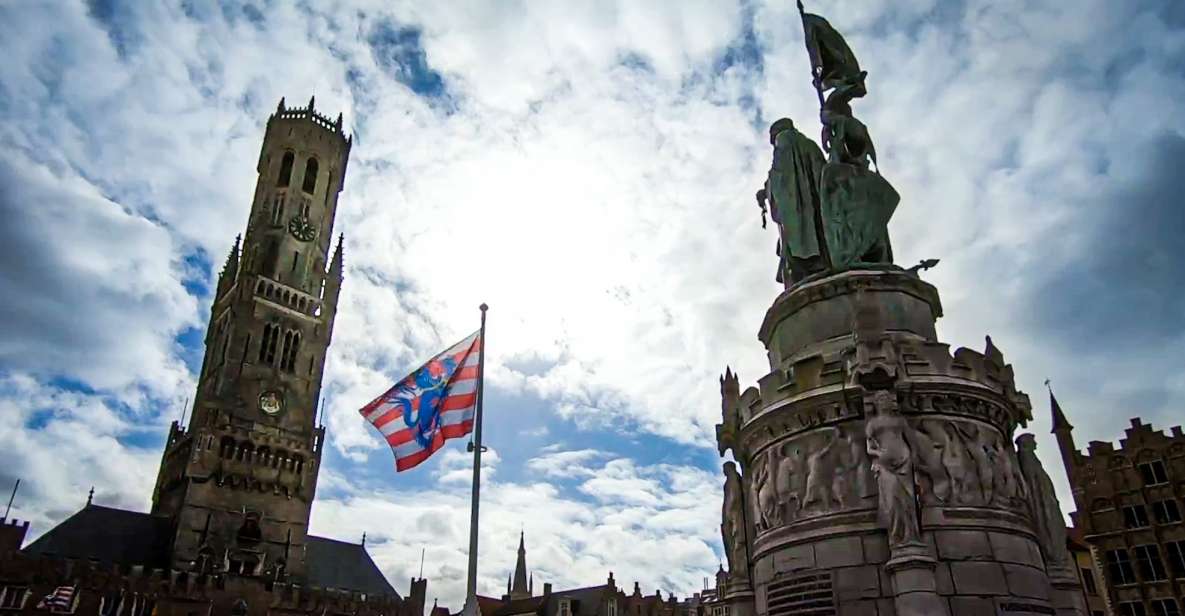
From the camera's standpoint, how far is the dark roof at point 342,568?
5981 centimetres

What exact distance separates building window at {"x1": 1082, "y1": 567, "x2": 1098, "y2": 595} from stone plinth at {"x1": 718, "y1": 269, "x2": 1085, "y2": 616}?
41.1 meters

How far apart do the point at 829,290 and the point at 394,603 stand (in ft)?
176

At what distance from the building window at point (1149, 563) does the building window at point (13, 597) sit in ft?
199

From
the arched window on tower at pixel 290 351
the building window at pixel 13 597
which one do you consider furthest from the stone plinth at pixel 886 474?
the arched window on tower at pixel 290 351

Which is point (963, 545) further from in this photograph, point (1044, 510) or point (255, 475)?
point (255, 475)

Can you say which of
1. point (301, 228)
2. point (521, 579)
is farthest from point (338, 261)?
point (521, 579)

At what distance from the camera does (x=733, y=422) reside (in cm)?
1351

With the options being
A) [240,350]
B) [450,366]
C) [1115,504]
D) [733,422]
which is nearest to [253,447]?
[240,350]

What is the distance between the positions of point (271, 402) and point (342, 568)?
1488cm

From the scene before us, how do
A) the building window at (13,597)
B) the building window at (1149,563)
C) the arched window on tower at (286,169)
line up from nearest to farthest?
the building window at (1149,563) → the building window at (13,597) → the arched window on tower at (286,169)

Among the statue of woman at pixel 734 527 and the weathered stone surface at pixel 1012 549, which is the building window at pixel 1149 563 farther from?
the statue of woman at pixel 734 527

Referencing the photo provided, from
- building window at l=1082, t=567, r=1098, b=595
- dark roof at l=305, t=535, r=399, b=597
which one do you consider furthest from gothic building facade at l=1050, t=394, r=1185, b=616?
dark roof at l=305, t=535, r=399, b=597

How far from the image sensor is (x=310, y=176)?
72938mm

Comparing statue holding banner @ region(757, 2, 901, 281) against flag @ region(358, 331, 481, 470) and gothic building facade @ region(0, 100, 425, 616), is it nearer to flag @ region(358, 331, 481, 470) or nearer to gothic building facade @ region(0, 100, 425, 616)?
flag @ region(358, 331, 481, 470)
